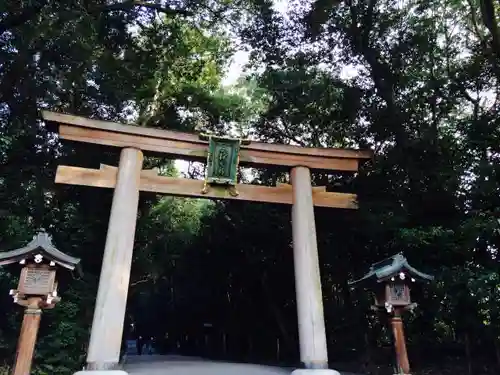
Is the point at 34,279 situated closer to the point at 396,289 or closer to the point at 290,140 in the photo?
the point at 396,289

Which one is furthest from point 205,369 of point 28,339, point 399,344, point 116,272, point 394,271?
point 394,271

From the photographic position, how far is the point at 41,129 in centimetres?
1135

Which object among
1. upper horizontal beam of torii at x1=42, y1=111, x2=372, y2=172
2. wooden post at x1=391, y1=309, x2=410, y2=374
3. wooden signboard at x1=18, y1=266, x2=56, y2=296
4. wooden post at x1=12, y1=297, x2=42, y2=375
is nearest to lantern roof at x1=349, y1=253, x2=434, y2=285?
wooden post at x1=391, y1=309, x2=410, y2=374

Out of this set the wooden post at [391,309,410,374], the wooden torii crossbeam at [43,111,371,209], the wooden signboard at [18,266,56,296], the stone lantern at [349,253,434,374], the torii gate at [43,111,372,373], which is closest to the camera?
the wooden signboard at [18,266,56,296]

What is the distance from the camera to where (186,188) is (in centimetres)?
791

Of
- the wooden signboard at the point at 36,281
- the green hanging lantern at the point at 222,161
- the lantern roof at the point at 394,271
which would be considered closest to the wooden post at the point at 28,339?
the wooden signboard at the point at 36,281

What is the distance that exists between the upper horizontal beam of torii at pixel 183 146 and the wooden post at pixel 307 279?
15.9 inches

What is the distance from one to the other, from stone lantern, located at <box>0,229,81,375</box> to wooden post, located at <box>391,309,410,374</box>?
5.28m

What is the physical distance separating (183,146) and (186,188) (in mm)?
895

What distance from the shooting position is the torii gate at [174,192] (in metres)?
6.48

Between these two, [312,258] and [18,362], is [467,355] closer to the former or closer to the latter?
[312,258]

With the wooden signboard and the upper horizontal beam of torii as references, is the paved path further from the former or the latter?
the wooden signboard

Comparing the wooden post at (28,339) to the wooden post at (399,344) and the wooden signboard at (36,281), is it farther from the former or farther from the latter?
the wooden post at (399,344)

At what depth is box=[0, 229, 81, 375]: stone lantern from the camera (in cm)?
545
